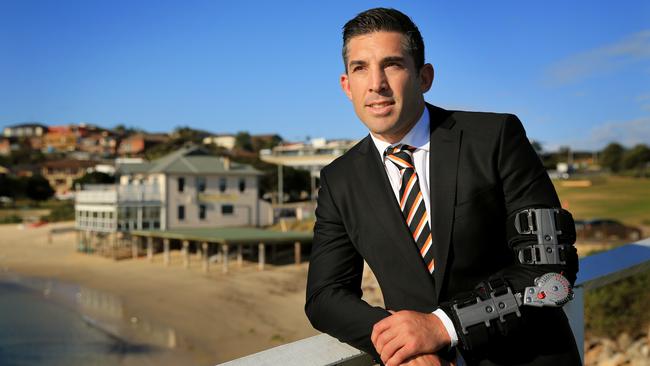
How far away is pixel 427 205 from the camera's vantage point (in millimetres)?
1946

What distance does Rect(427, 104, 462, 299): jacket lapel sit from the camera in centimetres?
185

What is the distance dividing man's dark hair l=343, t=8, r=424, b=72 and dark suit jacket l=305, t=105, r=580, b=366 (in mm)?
244

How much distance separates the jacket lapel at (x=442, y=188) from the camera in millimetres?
1851

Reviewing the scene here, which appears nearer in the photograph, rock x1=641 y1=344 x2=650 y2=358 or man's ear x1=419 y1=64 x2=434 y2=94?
man's ear x1=419 y1=64 x2=434 y2=94

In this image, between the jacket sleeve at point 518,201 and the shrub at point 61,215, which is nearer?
the jacket sleeve at point 518,201

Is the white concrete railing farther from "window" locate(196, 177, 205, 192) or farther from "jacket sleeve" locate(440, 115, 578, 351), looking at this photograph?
"window" locate(196, 177, 205, 192)

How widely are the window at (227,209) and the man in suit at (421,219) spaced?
138 ft

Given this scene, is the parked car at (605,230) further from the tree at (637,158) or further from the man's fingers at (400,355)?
the tree at (637,158)

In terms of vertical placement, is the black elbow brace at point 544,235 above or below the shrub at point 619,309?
above

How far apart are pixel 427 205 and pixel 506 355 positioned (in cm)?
56

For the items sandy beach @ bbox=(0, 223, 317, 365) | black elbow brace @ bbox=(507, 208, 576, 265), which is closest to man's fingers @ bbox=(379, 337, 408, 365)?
black elbow brace @ bbox=(507, 208, 576, 265)

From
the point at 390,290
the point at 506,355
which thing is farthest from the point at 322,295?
the point at 506,355

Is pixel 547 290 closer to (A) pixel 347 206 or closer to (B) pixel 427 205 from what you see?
(B) pixel 427 205

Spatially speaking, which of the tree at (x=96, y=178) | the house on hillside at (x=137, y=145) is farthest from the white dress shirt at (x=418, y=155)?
the house on hillside at (x=137, y=145)
